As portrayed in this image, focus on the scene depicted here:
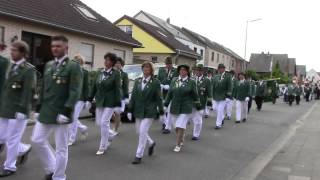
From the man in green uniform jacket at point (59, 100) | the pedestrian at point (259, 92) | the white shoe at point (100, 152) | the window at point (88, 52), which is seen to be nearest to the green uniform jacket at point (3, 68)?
the man in green uniform jacket at point (59, 100)

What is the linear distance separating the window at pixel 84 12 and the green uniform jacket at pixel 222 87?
1333 cm

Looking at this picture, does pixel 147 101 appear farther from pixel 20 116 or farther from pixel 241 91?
pixel 241 91

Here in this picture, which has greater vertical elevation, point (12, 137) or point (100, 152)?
point (12, 137)

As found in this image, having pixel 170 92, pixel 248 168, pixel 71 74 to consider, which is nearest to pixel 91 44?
pixel 170 92

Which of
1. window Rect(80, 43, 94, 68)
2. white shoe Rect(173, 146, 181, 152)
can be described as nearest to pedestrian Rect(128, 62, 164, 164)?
white shoe Rect(173, 146, 181, 152)

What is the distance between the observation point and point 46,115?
655cm

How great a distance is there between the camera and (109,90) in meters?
9.66

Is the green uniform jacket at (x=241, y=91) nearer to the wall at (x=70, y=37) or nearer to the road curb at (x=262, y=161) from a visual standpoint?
the road curb at (x=262, y=161)

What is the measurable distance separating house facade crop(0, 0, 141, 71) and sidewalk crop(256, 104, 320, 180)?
7874mm

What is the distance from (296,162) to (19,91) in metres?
5.59

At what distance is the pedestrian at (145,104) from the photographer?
8.84m

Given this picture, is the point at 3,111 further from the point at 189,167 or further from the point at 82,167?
the point at 189,167

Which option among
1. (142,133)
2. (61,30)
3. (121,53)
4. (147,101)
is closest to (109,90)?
(147,101)

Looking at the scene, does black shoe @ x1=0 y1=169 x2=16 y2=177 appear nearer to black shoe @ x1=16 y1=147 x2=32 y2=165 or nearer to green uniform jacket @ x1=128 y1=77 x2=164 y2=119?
black shoe @ x1=16 y1=147 x2=32 y2=165
